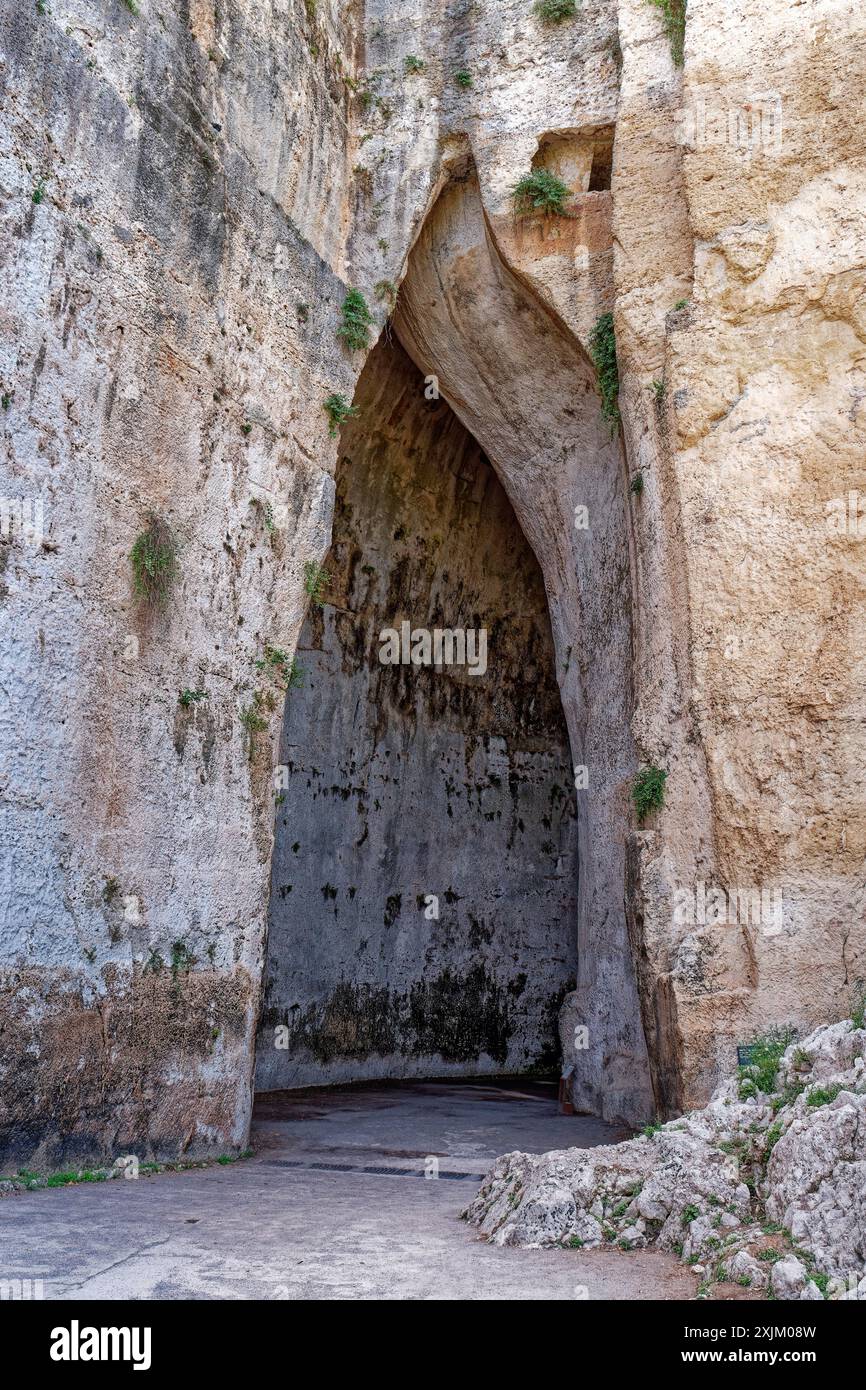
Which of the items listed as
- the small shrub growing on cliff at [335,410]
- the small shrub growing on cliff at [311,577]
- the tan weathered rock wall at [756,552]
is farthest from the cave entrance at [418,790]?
the tan weathered rock wall at [756,552]

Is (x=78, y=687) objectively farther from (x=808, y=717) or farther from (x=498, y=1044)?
(x=498, y=1044)

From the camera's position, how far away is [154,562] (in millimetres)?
7859

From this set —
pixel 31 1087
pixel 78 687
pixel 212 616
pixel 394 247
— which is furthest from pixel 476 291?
pixel 31 1087

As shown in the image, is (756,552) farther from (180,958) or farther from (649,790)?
(180,958)

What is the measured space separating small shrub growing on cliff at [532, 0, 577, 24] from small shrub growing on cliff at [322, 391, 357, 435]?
14.2 feet

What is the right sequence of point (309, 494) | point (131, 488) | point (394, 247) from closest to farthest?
point (131, 488)
point (309, 494)
point (394, 247)

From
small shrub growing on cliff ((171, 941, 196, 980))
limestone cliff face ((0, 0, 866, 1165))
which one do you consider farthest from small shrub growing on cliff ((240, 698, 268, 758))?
small shrub growing on cliff ((171, 941, 196, 980))

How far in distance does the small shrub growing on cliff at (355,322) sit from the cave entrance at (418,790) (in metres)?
2.87

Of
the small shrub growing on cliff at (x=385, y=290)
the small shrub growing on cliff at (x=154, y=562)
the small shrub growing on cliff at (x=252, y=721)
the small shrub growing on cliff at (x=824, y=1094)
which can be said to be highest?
the small shrub growing on cliff at (x=385, y=290)

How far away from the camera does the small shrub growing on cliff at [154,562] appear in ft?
25.3

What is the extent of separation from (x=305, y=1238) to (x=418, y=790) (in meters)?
10.5

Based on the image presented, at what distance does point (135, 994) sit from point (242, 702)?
2.30m

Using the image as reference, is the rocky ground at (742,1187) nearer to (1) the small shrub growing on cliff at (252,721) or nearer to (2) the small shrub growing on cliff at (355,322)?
(1) the small shrub growing on cliff at (252,721)

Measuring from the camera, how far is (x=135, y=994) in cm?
745
